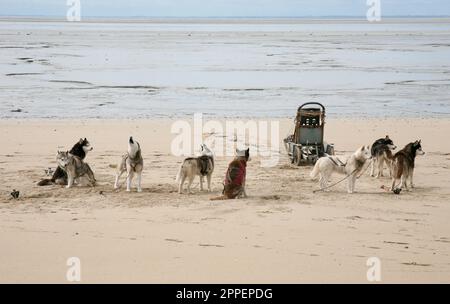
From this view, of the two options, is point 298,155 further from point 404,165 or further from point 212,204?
point 212,204

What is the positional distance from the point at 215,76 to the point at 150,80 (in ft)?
11.7

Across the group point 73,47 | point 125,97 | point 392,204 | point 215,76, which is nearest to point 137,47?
point 73,47

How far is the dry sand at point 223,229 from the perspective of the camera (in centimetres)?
805

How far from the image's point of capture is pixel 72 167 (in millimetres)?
12023

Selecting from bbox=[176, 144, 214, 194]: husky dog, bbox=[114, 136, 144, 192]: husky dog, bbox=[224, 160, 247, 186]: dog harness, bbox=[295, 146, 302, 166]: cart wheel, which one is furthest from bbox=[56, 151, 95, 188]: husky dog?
bbox=[295, 146, 302, 166]: cart wheel

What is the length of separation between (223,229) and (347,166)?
3.31m

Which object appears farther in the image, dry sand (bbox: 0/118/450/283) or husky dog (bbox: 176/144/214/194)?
husky dog (bbox: 176/144/214/194)

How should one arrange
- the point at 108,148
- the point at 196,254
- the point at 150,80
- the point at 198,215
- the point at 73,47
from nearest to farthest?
the point at 196,254 → the point at 198,215 → the point at 108,148 → the point at 150,80 → the point at 73,47

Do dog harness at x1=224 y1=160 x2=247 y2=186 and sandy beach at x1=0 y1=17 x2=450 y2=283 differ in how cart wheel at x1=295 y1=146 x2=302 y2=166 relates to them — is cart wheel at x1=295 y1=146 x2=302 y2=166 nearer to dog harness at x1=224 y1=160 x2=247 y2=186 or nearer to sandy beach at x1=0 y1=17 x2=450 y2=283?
sandy beach at x1=0 y1=17 x2=450 y2=283

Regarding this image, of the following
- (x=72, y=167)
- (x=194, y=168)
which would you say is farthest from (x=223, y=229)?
(x=72, y=167)

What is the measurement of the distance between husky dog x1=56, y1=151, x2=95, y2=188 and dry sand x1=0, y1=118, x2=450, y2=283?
25 cm

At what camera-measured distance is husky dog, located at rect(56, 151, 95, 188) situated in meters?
11.9
